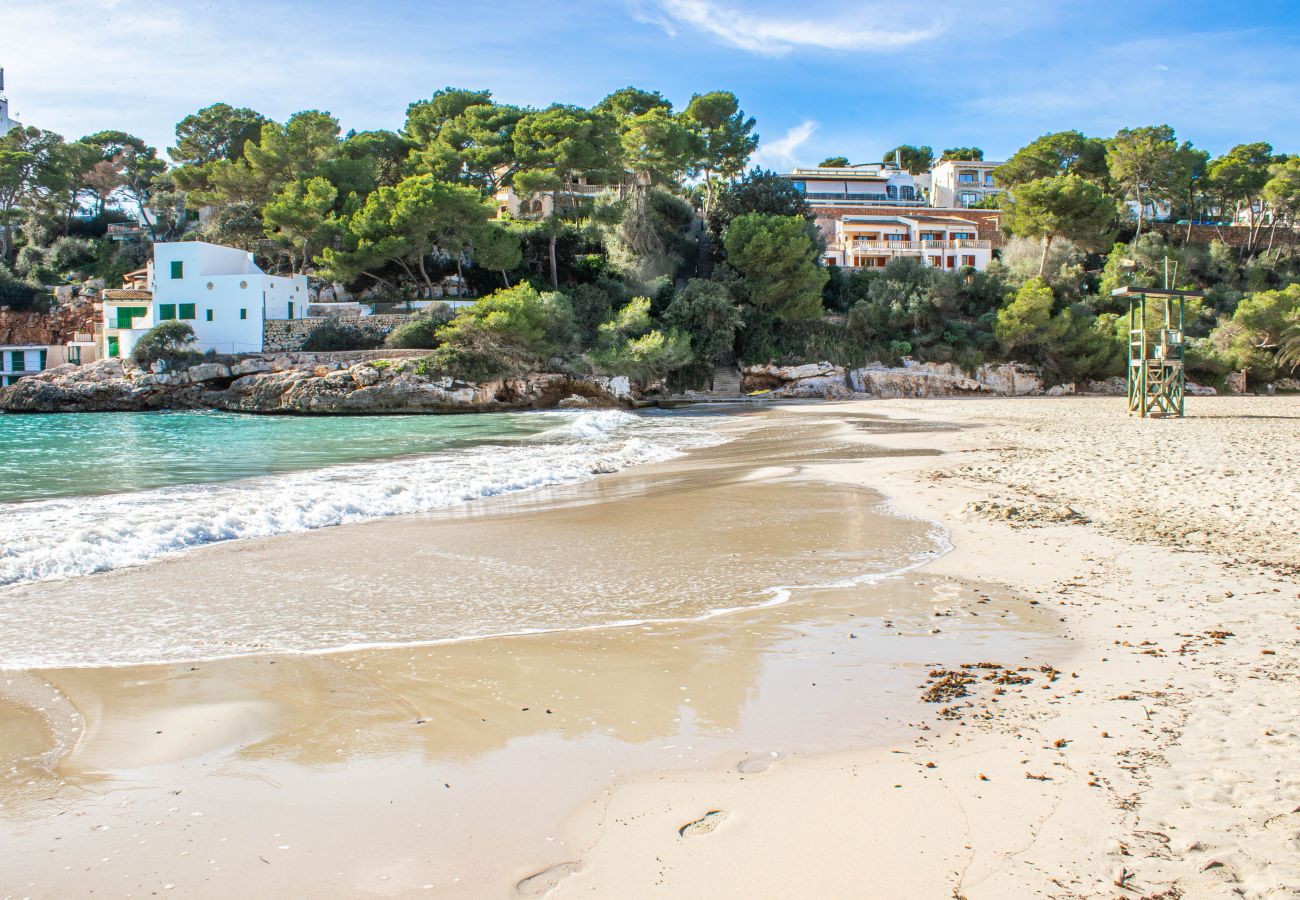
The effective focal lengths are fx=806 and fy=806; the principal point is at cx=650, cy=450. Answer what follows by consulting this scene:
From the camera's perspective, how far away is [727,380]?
40375 mm

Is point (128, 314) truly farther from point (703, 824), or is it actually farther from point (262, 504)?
point (703, 824)

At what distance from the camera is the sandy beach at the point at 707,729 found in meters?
2.93

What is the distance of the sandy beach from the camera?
9.61 feet

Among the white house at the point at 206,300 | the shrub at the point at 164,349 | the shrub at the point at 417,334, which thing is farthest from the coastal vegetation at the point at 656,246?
the shrub at the point at 164,349

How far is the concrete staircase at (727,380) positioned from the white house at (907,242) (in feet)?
52.4

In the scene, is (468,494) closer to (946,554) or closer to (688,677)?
(946,554)

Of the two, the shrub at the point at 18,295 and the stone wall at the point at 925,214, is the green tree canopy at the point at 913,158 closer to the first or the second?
the stone wall at the point at 925,214

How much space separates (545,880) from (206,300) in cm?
4484

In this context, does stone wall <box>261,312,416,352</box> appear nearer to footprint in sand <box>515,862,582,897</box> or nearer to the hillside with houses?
the hillside with houses

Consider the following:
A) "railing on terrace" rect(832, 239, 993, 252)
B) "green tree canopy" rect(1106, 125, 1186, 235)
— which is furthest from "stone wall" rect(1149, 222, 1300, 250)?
"railing on terrace" rect(832, 239, 993, 252)

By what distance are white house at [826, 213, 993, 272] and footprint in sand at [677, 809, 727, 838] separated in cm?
5202

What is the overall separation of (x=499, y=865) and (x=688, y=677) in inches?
82.2

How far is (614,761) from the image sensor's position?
12.4 ft

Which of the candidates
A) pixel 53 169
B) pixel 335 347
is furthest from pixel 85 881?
pixel 53 169
